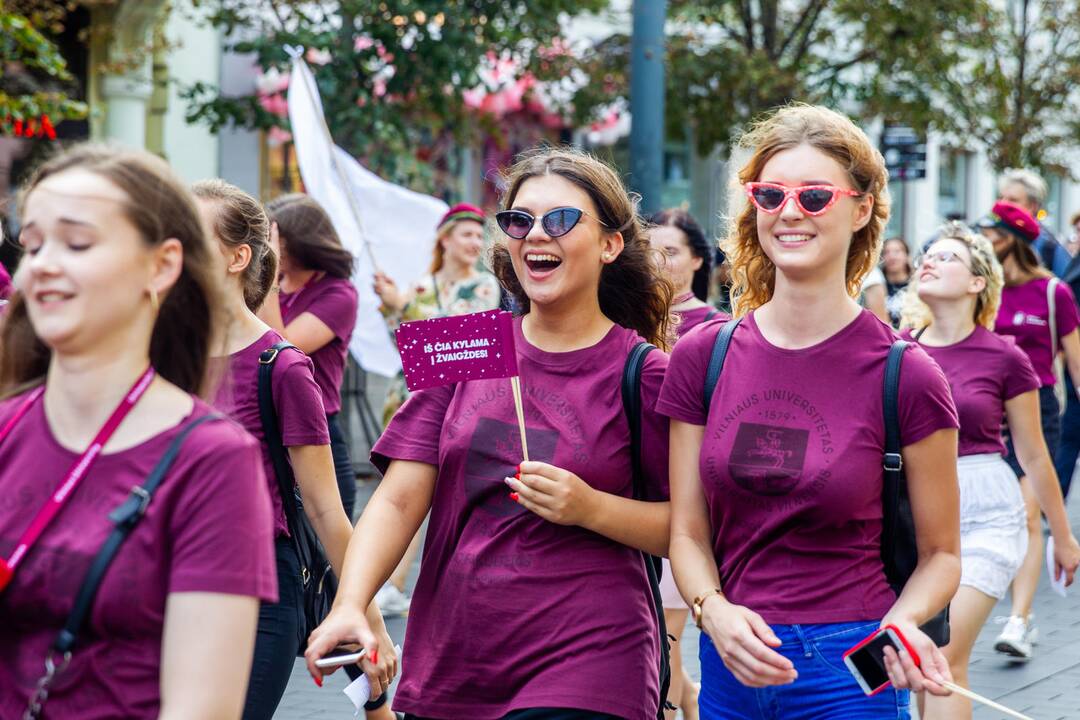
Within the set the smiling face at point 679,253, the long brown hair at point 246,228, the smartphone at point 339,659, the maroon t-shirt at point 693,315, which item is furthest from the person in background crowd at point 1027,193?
the smartphone at point 339,659

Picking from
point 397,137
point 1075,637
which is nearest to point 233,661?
point 1075,637

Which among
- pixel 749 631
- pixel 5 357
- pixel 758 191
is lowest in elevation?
pixel 749 631

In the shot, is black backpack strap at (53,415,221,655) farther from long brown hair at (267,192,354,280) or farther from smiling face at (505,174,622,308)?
long brown hair at (267,192,354,280)

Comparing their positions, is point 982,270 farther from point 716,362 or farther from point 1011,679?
point 716,362

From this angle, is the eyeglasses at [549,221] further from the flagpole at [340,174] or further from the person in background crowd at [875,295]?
the person in background crowd at [875,295]

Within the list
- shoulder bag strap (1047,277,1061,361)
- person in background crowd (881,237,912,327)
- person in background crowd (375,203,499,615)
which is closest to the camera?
shoulder bag strap (1047,277,1061,361)

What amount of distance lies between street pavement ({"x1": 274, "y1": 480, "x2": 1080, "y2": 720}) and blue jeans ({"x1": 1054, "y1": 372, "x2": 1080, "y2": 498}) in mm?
1256

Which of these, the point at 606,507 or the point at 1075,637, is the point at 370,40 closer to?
the point at 1075,637

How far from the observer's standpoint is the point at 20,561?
2.28 metres

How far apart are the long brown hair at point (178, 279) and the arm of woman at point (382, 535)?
86cm

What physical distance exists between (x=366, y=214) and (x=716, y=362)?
20.2 feet

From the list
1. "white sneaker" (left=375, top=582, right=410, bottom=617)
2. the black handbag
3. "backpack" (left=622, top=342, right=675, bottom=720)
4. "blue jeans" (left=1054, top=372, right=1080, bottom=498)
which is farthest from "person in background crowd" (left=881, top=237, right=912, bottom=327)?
"backpack" (left=622, top=342, right=675, bottom=720)

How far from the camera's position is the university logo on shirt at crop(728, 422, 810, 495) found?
3.30m

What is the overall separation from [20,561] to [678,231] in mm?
4829
